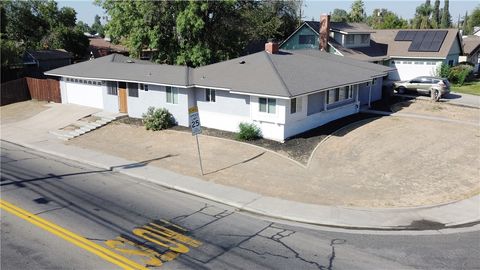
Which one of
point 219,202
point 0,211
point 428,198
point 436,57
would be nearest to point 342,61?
point 436,57

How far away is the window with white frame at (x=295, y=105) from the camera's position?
22275 mm

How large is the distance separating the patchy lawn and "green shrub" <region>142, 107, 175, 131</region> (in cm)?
2721

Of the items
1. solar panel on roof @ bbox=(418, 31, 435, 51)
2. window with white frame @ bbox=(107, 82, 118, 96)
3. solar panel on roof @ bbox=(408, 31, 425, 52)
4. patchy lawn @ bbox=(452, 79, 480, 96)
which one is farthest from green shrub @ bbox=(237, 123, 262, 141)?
solar panel on roof @ bbox=(418, 31, 435, 51)

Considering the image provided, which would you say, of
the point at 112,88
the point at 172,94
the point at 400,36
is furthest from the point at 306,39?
the point at 112,88

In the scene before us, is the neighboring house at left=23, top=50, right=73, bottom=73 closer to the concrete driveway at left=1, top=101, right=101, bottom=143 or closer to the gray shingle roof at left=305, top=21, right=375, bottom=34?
the concrete driveway at left=1, top=101, right=101, bottom=143

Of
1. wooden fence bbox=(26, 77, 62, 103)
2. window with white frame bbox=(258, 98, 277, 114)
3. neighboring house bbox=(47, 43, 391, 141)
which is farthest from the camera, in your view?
wooden fence bbox=(26, 77, 62, 103)

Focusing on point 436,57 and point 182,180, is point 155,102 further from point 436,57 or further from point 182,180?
point 436,57

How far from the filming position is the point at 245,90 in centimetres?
2227

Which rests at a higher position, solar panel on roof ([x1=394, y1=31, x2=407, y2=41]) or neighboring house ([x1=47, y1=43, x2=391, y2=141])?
solar panel on roof ([x1=394, y1=31, x2=407, y2=41])

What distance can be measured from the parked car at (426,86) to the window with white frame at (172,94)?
20357 mm

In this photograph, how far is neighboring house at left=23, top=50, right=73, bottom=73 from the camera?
46312 millimetres

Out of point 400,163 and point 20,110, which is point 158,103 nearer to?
point 20,110

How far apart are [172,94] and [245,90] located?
581cm

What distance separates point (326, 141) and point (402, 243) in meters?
10.8
